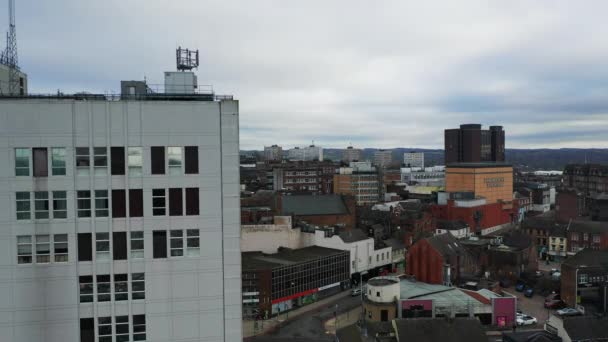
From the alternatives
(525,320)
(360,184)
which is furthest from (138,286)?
(360,184)

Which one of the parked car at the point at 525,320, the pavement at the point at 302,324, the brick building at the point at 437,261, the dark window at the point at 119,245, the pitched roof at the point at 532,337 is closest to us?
the dark window at the point at 119,245

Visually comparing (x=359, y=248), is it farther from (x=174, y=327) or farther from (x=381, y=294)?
(x=174, y=327)

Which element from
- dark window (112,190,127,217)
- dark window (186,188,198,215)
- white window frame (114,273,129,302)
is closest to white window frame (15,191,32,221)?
dark window (112,190,127,217)

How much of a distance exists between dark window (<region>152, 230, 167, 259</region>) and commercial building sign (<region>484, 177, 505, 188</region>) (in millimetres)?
147075

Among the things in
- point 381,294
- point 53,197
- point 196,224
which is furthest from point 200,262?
point 381,294

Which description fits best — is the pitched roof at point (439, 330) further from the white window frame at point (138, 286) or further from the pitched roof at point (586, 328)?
the white window frame at point (138, 286)

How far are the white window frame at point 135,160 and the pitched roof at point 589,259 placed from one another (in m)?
67.5

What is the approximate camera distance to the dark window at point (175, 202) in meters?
20.9

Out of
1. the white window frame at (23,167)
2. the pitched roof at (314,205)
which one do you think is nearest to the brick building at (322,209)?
the pitched roof at (314,205)

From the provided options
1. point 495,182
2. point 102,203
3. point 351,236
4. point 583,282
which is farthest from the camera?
point 495,182

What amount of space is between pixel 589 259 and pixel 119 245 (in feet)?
238

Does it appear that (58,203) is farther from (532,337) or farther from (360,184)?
(360,184)

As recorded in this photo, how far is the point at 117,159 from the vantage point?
808 inches

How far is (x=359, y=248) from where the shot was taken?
8250cm
